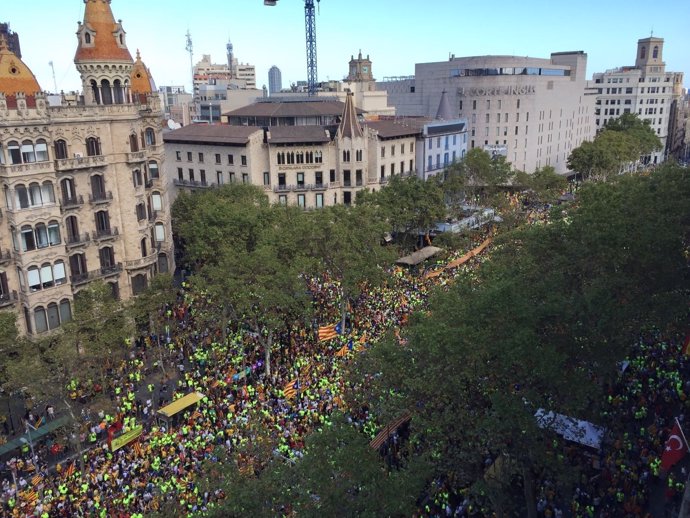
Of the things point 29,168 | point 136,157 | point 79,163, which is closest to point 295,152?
point 136,157

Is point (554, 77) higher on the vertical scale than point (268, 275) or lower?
higher

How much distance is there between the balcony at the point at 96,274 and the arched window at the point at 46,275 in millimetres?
1784

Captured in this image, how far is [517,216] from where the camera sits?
7612cm

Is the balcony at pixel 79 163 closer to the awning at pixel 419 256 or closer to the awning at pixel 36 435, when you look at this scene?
the awning at pixel 36 435

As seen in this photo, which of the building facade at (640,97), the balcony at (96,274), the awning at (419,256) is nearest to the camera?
the balcony at (96,274)

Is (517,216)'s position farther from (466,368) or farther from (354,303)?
(466,368)

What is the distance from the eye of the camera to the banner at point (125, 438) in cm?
3372

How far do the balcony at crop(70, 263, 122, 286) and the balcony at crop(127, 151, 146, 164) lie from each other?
9.12 meters

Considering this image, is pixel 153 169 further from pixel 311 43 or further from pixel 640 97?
pixel 640 97

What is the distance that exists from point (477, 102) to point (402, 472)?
329 feet

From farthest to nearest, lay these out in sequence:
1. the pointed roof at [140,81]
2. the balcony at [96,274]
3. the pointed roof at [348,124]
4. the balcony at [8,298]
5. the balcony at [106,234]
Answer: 1. the pointed roof at [348,124]
2. the pointed roof at [140,81]
3. the balcony at [106,234]
4. the balcony at [96,274]
5. the balcony at [8,298]

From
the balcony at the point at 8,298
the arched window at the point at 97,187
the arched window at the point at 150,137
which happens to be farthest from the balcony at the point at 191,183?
the balcony at the point at 8,298

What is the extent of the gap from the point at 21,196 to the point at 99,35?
48.2ft

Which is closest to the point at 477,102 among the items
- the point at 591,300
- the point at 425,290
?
the point at 425,290
